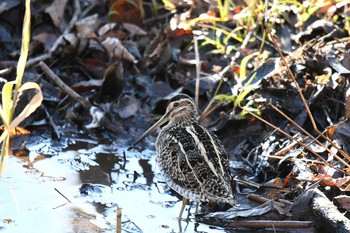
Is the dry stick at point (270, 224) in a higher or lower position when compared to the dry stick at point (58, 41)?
lower

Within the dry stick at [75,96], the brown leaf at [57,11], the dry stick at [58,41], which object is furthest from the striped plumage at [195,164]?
the brown leaf at [57,11]

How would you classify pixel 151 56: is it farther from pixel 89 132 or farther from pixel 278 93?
pixel 278 93

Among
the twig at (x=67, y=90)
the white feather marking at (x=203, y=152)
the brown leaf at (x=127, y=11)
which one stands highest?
the brown leaf at (x=127, y=11)

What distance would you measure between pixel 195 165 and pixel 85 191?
89cm

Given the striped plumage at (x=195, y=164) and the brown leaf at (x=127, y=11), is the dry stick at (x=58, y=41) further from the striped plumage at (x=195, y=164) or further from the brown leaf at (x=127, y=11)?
the striped plumage at (x=195, y=164)

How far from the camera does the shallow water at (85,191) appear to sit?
4613 millimetres

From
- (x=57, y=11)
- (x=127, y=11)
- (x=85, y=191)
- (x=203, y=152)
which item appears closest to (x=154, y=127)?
(x=85, y=191)

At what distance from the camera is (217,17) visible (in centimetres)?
680

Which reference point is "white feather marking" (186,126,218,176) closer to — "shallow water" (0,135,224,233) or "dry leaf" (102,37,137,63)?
"shallow water" (0,135,224,233)

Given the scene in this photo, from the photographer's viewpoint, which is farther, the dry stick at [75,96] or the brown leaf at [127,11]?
the brown leaf at [127,11]

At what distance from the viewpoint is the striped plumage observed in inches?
181

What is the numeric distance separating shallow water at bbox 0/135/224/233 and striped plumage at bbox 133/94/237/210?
0.76ft

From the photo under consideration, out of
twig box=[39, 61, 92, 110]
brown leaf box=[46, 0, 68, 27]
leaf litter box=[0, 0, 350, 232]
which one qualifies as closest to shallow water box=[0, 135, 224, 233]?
leaf litter box=[0, 0, 350, 232]

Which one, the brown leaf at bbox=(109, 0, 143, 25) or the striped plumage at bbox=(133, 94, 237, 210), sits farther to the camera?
the brown leaf at bbox=(109, 0, 143, 25)
